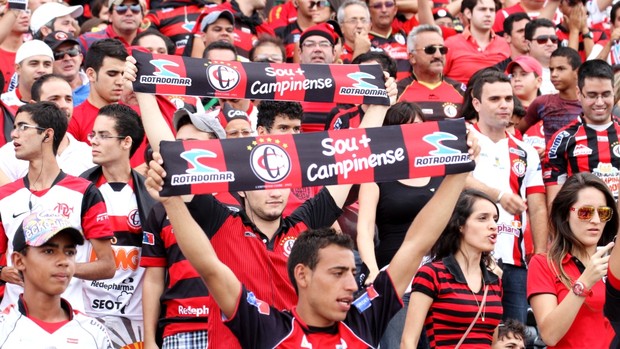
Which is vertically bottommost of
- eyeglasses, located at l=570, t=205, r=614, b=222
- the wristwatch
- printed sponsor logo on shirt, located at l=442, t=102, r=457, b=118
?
the wristwatch

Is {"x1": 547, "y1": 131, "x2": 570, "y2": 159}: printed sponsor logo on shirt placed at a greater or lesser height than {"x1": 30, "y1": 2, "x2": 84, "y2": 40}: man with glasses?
lesser

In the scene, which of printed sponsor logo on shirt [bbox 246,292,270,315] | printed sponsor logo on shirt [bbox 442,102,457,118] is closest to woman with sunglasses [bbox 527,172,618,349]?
printed sponsor logo on shirt [bbox 246,292,270,315]

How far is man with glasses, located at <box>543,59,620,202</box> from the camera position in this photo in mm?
9727

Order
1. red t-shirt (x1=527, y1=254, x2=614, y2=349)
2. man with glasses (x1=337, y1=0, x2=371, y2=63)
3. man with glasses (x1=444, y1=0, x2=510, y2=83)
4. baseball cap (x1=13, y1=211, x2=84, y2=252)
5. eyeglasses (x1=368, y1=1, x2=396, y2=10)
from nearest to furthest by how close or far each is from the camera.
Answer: baseball cap (x1=13, y1=211, x2=84, y2=252) < red t-shirt (x1=527, y1=254, x2=614, y2=349) < man with glasses (x1=337, y1=0, x2=371, y2=63) < man with glasses (x1=444, y1=0, x2=510, y2=83) < eyeglasses (x1=368, y1=1, x2=396, y2=10)

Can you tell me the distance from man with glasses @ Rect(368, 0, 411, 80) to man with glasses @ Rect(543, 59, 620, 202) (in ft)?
9.52

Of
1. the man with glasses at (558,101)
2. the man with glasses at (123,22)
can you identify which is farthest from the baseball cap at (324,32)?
the man with glasses at (558,101)

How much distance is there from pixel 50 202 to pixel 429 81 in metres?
4.67

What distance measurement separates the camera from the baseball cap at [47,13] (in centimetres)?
1140

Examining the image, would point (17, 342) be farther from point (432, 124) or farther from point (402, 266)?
point (432, 124)

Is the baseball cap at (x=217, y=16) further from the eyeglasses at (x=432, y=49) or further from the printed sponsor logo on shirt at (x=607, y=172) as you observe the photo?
the printed sponsor logo on shirt at (x=607, y=172)

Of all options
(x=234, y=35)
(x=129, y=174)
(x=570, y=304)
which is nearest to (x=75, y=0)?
(x=234, y=35)

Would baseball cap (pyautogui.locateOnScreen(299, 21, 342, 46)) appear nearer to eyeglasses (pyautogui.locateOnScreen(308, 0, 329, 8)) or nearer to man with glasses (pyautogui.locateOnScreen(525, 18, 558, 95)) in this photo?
eyeglasses (pyautogui.locateOnScreen(308, 0, 329, 8))

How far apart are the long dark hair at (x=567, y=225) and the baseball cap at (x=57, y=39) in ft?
16.3

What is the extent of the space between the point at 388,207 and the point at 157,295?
5.96ft
